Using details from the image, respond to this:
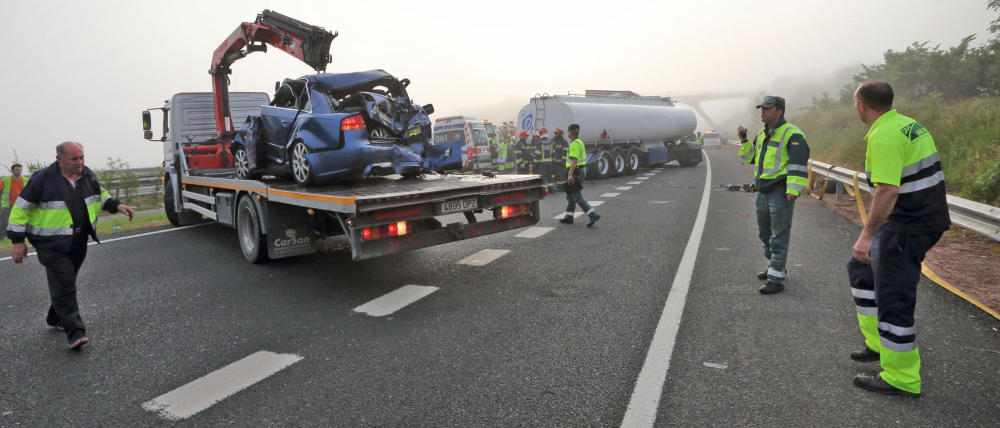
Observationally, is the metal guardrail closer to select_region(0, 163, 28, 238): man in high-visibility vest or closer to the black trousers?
the black trousers

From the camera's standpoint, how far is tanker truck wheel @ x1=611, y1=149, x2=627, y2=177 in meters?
20.2

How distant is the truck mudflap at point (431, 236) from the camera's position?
16.0 ft

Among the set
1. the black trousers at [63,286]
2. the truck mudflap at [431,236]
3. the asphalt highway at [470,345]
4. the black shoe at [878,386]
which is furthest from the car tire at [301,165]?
the black shoe at [878,386]

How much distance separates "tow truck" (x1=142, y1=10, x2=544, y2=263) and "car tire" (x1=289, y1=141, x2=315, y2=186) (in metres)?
0.15

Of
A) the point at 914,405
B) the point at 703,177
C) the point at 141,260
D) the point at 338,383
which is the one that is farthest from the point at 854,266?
the point at 703,177

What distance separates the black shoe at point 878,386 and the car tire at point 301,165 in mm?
5271

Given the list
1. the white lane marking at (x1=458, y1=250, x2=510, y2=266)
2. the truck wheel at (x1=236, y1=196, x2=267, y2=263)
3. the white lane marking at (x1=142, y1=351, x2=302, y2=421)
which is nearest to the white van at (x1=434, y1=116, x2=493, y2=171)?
the white lane marking at (x1=458, y1=250, x2=510, y2=266)

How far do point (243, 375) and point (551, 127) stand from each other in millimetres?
16300

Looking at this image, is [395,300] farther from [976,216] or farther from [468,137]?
[468,137]

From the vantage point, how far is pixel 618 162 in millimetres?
20484

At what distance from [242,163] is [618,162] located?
14946mm

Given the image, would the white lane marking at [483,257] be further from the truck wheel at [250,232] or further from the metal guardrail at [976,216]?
the metal guardrail at [976,216]

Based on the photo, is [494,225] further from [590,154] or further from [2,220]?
[590,154]

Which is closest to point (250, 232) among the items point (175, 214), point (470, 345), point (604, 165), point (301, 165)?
point (301, 165)
